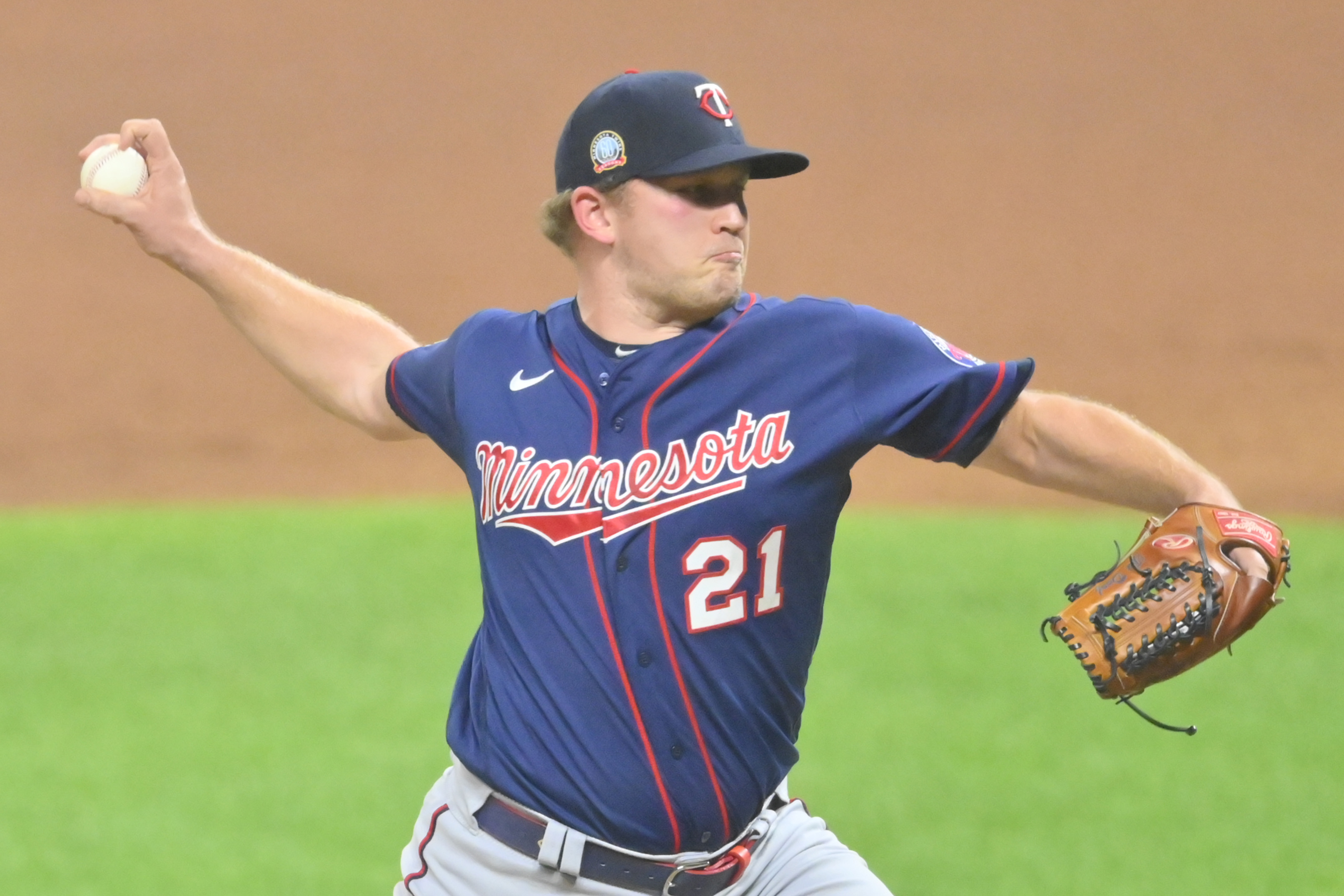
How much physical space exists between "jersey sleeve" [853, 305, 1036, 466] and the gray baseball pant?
77 cm

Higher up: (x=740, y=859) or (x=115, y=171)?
(x=115, y=171)

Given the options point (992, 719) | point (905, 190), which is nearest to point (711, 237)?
point (992, 719)

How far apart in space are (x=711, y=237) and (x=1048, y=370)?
9.52 metres

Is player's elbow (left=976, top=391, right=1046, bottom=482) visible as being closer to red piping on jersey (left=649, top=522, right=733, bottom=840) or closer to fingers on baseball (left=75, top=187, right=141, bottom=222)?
red piping on jersey (left=649, top=522, right=733, bottom=840)

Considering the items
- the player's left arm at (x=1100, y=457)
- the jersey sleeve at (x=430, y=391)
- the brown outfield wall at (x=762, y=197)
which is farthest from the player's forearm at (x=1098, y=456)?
the brown outfield wall at (x=762, y=197)

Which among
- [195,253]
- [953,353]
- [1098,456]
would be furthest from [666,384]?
[195,253]

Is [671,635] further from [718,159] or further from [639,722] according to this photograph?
[718,159]

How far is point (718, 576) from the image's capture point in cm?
292

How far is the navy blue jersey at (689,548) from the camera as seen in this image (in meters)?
2.92

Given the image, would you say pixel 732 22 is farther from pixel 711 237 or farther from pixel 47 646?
pixel 711 237

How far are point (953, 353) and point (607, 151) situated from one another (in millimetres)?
744

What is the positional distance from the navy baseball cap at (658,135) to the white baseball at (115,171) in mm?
1037

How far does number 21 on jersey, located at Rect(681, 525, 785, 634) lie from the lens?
2916 millimetres

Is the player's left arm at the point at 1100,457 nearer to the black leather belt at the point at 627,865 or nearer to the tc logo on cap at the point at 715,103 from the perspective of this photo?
the tc logo on cap at the point at 715,103
